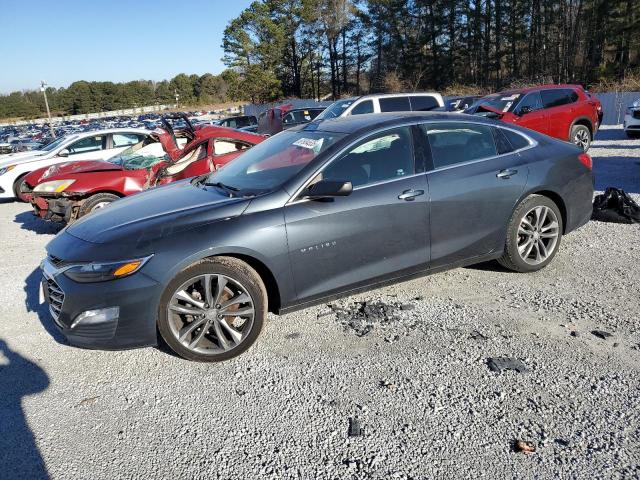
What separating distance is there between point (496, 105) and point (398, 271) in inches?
368

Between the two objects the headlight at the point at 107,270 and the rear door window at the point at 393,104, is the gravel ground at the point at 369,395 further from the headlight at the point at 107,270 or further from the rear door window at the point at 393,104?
the rear door window at the point at 393,104

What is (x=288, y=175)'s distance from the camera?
3.69m

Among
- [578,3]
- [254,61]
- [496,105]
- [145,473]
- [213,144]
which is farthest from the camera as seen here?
[254,61]

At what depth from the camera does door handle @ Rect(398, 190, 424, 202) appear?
3778 mm

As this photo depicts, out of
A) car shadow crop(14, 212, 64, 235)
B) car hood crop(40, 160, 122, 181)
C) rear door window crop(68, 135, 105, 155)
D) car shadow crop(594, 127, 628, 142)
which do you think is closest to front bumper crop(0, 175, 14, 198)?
rear door window crop(68, 135, 105, 155)

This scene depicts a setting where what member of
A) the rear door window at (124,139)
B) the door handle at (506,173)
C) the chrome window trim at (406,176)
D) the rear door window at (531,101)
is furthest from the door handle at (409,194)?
the rear door window at (124,139)

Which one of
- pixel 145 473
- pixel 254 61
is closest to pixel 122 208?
pixel 145 473

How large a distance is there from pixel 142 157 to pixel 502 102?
840cm

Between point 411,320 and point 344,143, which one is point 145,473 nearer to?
point 411,320

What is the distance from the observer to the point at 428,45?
5253cm

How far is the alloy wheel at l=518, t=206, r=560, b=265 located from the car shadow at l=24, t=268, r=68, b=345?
3.92 m

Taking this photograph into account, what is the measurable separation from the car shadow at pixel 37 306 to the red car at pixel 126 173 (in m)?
1.66

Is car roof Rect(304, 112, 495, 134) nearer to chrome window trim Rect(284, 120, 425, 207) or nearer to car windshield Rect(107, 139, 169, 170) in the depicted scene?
chrome window trim Rect(284, 120, 425, 207)

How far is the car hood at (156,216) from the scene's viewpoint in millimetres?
3283
